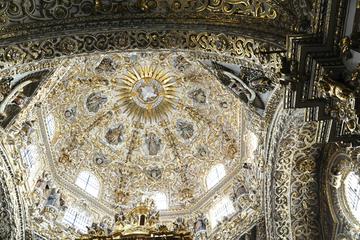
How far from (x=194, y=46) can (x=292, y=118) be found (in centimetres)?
361

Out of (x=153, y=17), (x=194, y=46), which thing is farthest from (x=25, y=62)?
(x=194, y=46)

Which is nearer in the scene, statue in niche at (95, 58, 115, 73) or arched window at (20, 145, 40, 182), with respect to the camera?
arched window at (20, 145, 40, 182)

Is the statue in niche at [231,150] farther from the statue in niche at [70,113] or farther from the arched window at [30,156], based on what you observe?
the arched window at [30,156]

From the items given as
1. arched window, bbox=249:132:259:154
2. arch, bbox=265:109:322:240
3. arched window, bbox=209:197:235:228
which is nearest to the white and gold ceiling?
arched window, bbox=249:132:259:154

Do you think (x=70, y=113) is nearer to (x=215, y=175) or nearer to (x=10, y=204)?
(x=10, y=204)

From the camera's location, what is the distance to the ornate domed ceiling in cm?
1891

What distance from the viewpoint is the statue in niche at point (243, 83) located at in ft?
43.6

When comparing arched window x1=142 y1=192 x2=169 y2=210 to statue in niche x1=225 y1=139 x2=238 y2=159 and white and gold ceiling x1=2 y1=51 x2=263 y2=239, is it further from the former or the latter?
statue in niche x1=225 y1=139 x2=238 y2=159

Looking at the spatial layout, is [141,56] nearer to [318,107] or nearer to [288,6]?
[288,6]

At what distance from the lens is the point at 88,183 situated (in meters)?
19.8

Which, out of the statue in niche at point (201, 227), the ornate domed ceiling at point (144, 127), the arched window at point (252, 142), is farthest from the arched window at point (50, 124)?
the arched window at point (252, 142)

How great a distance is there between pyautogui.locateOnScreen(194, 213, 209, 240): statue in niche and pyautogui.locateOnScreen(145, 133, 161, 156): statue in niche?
3955 mm

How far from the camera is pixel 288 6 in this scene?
9.91 m

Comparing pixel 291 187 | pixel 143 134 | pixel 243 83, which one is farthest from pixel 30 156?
pixel 291 187
